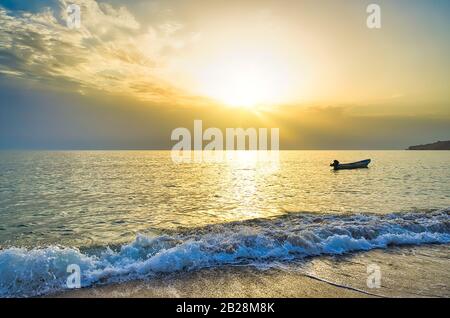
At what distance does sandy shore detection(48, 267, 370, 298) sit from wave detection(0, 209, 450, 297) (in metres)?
0.69

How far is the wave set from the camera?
377 inches

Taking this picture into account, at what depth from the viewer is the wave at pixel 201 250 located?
9578mm

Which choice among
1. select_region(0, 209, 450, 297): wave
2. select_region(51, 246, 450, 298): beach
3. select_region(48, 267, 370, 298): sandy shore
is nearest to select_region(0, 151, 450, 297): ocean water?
select_region(0, 209, 450, 297): wave

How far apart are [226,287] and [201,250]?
307 centimetres

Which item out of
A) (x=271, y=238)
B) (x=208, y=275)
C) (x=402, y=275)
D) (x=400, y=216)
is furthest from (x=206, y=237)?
(x=400, y=216)

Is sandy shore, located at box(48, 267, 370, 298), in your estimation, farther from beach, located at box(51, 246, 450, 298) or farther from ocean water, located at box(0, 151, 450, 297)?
ocean water, located at box(0, 151, 450, 297)

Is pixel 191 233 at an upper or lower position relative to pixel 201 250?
lower

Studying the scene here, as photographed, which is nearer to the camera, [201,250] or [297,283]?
[297,283]

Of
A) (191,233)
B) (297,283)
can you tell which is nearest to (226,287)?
(297,283)

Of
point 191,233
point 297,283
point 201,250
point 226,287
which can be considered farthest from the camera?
point 191,233

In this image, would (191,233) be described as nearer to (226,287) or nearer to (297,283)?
(226,287)

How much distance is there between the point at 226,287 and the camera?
8.88 meters

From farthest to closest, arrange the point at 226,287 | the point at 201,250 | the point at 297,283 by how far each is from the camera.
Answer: the point at 201,250
the point at 297,283
the point at 226,287

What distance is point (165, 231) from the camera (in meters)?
16.6
